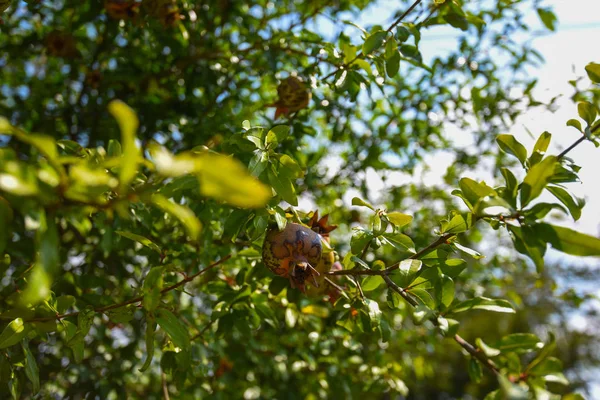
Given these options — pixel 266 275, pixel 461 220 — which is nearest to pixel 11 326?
pixel 266 275

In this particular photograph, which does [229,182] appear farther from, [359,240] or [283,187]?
[359,240]

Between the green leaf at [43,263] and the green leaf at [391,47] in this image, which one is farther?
the green leaf at [391,47]

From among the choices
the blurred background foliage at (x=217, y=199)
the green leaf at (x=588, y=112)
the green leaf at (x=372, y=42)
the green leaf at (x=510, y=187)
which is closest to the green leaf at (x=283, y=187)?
the blurred background foliage at (x=217, y=199)

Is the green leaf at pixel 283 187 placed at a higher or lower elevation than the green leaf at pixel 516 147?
lower

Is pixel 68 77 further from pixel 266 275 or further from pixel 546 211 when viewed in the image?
pixel 546 211

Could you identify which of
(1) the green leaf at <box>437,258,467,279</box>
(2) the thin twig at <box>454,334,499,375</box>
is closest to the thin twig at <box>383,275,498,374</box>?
(2) the thin twig at <box>454,334,499,375</box>

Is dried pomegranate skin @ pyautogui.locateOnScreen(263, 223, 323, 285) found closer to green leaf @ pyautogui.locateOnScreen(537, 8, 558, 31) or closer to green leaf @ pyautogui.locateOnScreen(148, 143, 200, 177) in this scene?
green leaf @ pyautogui.locateOnScreen(148, 143, 200, 177)

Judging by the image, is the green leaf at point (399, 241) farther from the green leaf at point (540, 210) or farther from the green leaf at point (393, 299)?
the green leaf at point (540, 210)
